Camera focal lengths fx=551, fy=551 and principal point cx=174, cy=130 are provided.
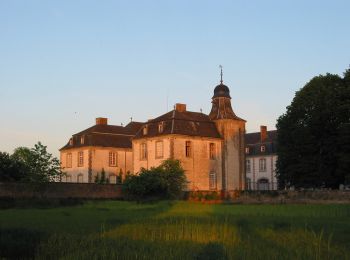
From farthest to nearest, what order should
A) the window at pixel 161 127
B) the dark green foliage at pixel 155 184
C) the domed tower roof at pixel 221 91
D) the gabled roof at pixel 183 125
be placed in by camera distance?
the domed tower roof at pixel 221 91, the window at pixel 161 127, the gabled roof at pixel 183 125, the dark green foliage at pixel 155 184

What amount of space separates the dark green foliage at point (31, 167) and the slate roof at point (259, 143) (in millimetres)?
40831

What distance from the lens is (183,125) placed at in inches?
2169

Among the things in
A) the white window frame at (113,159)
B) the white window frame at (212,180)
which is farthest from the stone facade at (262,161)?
the white window frame at (113,159)

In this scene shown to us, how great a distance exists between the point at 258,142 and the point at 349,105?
36065 mm

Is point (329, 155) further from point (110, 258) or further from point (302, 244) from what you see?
point (110, 258)

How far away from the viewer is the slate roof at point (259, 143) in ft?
247

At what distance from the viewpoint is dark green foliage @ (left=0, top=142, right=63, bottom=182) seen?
3912 cm

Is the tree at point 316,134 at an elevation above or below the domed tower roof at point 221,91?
below

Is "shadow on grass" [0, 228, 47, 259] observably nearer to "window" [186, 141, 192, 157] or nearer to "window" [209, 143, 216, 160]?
"window" [186, 141, 192, 157]

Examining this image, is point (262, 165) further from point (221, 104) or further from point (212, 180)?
point (212, 180)

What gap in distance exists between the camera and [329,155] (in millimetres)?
46281

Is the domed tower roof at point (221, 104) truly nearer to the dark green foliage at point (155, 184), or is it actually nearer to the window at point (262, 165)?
the dark green foliage at point (155, 184)

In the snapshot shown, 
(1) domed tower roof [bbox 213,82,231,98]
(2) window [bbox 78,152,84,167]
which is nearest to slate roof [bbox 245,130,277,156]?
(1) domed tower roof [bbox 213,82,231,98]

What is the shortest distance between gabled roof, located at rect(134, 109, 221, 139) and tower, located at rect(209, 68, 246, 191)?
3.13 feet
